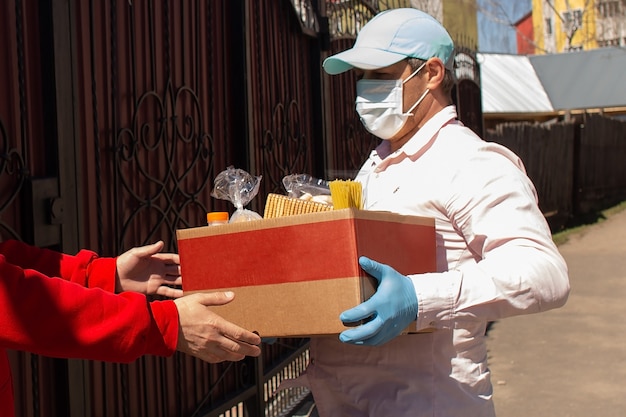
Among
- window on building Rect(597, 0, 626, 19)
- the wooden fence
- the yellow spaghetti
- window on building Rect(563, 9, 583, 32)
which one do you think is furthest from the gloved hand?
window on building Rect(597, 0, 626, 19)

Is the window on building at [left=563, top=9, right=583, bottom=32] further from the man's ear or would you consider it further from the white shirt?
the white shirt

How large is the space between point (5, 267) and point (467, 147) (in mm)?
1248

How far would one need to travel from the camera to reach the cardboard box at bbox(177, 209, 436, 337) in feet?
6.26

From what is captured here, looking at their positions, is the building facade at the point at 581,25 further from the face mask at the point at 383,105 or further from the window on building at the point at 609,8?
the face mask at the point at 383,105

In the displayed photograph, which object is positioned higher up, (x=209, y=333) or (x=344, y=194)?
(x=344, y=194)

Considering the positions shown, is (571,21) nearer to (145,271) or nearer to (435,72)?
(435,72)

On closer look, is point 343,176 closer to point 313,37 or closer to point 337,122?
point 337,122

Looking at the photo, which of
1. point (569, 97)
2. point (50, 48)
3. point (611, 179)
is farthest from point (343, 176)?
point (569, 97)

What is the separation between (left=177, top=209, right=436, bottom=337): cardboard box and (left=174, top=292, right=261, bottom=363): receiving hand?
0.05 metres

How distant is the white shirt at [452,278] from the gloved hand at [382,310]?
0.15ft

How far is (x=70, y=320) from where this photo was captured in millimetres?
1886

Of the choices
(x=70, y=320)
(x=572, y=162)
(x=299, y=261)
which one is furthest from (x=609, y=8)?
(x=70, y=320)

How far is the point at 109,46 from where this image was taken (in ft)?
10.9

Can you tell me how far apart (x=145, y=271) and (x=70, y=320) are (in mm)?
784
